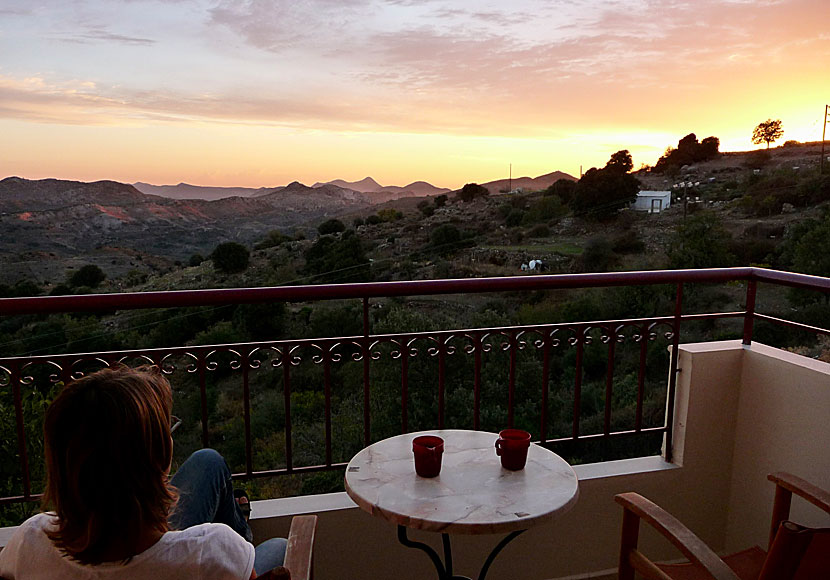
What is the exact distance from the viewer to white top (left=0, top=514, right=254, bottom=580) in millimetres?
1041

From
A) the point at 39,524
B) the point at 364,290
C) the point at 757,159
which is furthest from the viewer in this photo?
the point at 757,159

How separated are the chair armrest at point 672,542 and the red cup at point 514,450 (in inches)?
13.7

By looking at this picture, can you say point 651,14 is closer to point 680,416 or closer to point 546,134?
point 546,134

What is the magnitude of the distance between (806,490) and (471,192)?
17.7 meters

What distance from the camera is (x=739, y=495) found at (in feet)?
9.12

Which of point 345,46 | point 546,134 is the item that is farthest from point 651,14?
point 546,134

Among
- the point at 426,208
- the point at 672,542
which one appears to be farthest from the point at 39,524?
the point at 426,208

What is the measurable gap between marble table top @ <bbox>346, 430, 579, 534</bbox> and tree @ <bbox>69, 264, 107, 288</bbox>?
1103 centimetres

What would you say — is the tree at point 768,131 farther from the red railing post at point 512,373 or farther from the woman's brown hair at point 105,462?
the woman's brown hair at point 105,462

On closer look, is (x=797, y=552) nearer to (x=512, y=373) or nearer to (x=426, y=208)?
(x=512, y=373)

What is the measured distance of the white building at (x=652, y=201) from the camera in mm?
19484

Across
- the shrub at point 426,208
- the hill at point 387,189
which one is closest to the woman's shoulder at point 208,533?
the hill at point 387,189

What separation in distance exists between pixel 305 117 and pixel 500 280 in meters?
12.9

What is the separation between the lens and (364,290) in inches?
86.8
